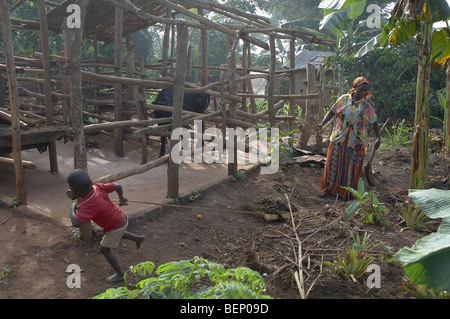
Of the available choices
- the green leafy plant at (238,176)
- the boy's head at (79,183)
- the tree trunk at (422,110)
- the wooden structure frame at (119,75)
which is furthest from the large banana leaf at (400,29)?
the boy's head at (79,183)

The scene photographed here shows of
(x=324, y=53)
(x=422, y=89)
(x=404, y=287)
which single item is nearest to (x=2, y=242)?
(x=404, y=287)

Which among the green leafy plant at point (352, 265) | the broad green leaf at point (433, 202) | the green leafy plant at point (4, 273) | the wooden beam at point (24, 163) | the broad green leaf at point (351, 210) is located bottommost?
the green leafy plant at point (4, 273)

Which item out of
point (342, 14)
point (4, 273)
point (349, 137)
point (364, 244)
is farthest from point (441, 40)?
point (342, 14)

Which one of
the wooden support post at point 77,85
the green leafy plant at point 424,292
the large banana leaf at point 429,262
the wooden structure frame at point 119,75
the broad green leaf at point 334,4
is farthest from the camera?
the broad green leaf at point 334,4

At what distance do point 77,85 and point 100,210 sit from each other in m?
1.17

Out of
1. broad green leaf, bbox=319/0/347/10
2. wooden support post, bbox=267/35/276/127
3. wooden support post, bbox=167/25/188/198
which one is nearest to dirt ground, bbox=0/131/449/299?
wooden support post, bbox=167/25/188/198

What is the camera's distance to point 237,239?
3848mm

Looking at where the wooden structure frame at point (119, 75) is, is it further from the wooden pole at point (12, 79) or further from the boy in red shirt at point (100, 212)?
the boy in red shirt at point (100, 212)

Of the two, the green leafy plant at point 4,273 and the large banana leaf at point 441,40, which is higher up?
the large banana leaf at point 441,40

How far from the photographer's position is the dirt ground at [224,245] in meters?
2.78

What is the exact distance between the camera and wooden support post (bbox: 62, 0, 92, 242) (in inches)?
127

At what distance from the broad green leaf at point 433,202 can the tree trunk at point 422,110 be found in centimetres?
124

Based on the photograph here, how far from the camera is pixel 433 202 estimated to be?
9.54ft

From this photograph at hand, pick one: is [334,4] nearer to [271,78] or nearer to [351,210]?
[271,78]
